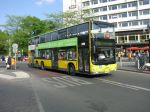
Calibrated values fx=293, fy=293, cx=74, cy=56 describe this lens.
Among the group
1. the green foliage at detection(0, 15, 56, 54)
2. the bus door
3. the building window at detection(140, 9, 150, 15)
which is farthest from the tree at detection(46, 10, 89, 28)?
the bus door

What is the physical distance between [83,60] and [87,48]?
977mm

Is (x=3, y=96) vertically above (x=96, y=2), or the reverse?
(x=96, y=2)

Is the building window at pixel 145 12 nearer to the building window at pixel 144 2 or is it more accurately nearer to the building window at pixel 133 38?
the building window at pixel 144 2

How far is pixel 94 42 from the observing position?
738 inches

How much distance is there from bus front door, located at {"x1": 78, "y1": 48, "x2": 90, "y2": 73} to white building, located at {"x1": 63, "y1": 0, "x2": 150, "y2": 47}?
45918 mm

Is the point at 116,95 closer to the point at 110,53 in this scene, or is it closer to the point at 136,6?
the point at 110,53

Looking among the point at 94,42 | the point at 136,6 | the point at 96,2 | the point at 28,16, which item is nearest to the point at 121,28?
the point at 136,6

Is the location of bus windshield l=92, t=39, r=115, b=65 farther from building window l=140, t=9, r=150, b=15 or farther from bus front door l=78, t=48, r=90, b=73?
building window l=140, t=9, r=150, b=15

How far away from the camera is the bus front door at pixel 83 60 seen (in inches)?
756

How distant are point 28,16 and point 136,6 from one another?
29.4 meters

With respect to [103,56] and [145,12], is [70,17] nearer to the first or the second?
[145,12]

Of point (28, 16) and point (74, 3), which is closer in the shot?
point (28, 16)

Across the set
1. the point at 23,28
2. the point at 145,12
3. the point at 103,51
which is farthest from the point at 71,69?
the point at 23,28

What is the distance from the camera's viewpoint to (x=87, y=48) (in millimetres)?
19156
